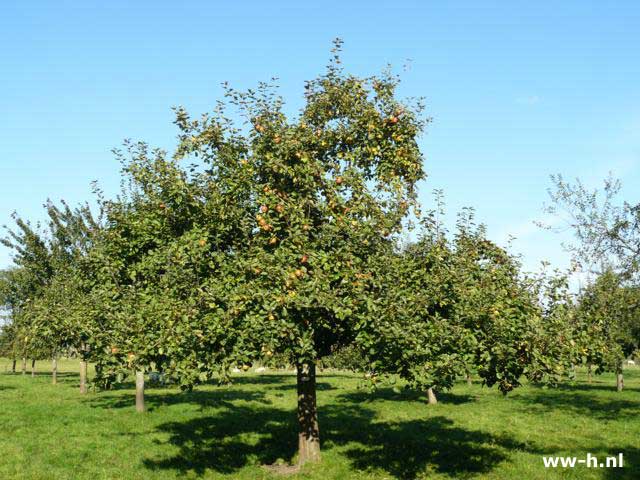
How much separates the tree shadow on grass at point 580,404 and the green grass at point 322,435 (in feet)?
0.31

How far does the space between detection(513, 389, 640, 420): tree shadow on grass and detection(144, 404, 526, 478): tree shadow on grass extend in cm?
870

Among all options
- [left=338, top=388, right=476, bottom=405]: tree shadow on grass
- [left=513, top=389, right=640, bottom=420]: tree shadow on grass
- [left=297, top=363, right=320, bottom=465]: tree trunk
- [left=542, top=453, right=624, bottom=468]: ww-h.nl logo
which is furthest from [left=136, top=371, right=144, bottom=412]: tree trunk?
[left=513, top=389, right=640, bottom=420]: tree shadow on grass

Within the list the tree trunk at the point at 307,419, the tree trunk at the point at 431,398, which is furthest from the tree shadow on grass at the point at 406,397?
the tree trunk at the point at 307,419

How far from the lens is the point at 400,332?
1342cm

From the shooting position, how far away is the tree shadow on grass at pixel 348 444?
63.4 ft

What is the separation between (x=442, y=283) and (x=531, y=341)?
108 inches

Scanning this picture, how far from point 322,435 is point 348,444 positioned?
2098mm

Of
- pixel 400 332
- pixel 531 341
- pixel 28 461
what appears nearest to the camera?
pixel 400 332

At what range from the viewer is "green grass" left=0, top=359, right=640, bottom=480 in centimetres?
1859

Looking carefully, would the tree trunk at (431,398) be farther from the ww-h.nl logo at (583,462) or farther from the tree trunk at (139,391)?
the tree trunk at (139,391)

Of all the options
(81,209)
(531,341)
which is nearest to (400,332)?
(531,341)

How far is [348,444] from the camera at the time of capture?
22.2 m

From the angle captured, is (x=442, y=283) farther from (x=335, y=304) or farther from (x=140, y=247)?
(x=140, y=247)

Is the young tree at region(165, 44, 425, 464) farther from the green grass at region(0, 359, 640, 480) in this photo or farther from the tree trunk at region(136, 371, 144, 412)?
the tree trunk at region(136, 371, 144, 412)
